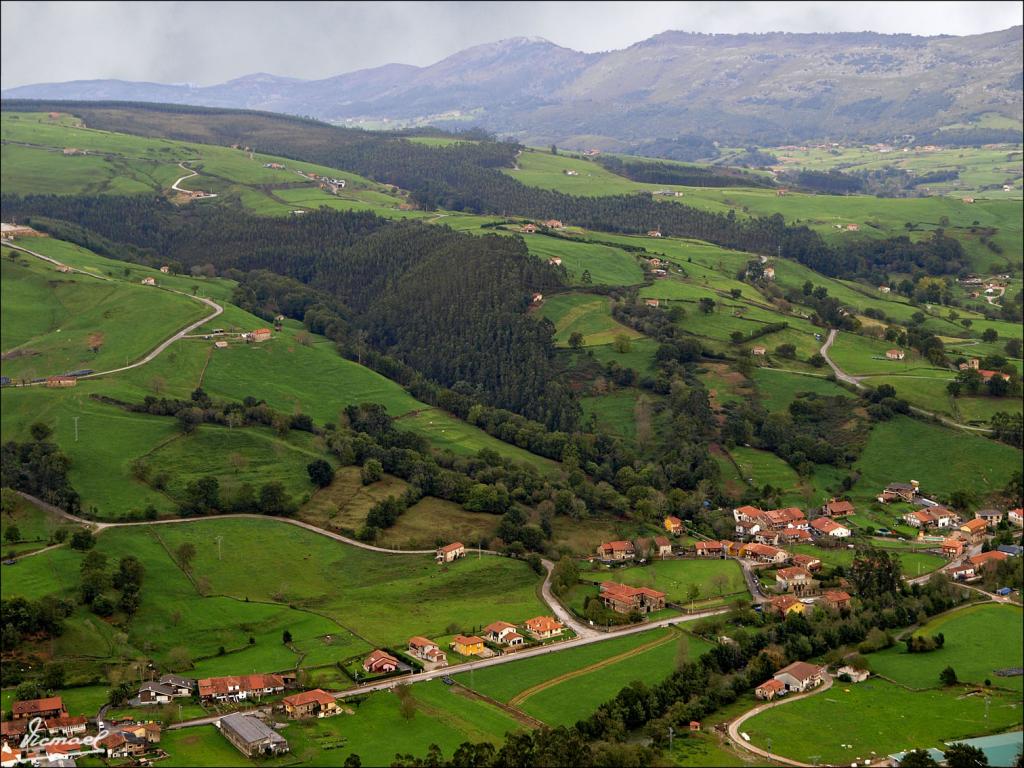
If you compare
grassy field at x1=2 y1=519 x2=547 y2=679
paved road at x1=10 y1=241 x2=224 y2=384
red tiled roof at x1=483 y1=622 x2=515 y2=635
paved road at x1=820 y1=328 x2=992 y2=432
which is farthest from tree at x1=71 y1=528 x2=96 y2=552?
paved road at x1=820 y1=328 x2=992 y2=432

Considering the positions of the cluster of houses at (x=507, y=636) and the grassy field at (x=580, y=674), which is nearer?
the grassy field at (x=580, y=674)

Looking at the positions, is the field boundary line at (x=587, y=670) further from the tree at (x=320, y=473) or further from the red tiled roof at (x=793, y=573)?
the tree at (x=320, y=473)

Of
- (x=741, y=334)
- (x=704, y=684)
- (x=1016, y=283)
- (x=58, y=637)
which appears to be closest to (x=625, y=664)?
(x=704, y=684)

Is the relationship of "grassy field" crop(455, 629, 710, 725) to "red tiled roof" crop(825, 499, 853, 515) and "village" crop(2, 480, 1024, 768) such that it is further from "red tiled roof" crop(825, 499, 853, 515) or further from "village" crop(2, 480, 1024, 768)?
"red tiled roof" crop(825, 499, 853, 515)

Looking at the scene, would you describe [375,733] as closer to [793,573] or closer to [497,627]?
[497,627]

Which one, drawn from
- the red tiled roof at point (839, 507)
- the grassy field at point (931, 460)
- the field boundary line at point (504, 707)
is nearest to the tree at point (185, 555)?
the field boundary line at point (504, 707)

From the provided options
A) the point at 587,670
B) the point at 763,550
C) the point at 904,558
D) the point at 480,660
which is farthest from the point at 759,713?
the point at 904,558

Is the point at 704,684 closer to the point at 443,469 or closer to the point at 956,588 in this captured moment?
the point at 956,588

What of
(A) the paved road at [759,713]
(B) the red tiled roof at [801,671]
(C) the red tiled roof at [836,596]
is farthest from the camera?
(C) the red tiled roof at [836,596]
